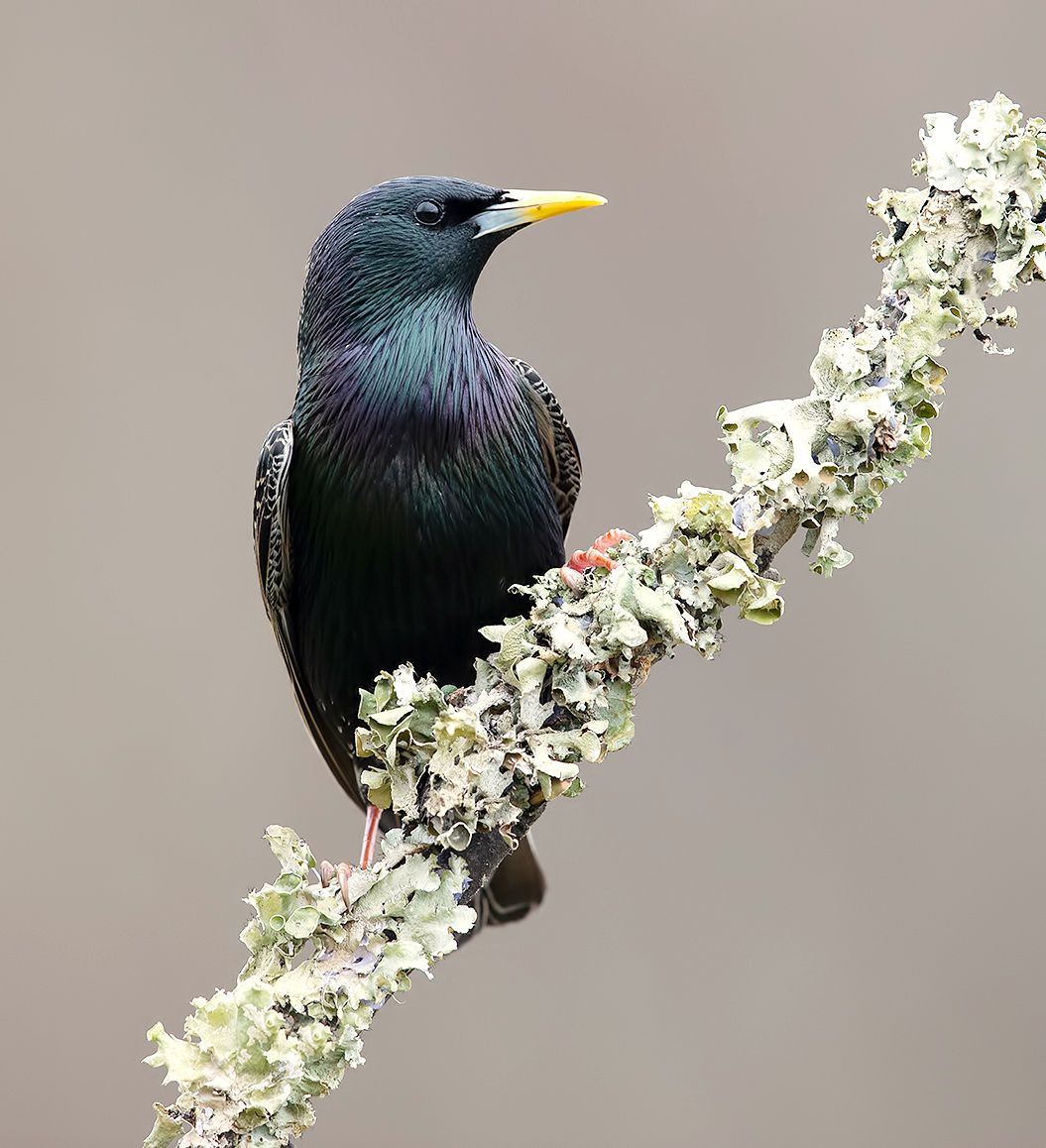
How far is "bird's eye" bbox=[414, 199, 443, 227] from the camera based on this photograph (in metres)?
2.15

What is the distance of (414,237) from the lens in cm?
215

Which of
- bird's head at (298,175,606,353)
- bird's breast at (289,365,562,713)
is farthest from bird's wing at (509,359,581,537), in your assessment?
bird's head at (298,175,606,353)

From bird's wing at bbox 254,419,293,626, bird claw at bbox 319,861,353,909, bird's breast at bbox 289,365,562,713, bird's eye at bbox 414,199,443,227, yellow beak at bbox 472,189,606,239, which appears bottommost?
bird claw at bbox 319,861,353,909

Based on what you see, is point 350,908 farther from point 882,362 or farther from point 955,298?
point 955,298

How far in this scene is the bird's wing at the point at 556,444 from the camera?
7.79ft

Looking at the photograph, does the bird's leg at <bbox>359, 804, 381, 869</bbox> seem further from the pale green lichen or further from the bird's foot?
the pale green lichen

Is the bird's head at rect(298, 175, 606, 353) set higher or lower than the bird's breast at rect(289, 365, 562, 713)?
higher

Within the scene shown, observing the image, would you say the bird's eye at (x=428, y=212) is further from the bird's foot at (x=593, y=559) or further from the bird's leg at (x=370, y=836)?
the bird's leg at (x=370, y=836)

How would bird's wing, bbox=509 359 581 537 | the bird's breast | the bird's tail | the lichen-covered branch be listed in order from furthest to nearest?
the bird's tail → bird's wing, bbox=509 359 581 537 → the bird's breast → the lichen-covered branch

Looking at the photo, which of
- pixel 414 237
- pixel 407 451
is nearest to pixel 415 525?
pixel 407 451

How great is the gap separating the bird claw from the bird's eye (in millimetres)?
950

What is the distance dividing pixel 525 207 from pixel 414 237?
6.7 inches

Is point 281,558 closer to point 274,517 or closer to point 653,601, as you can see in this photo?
point 274,517

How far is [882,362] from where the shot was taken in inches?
67.1
